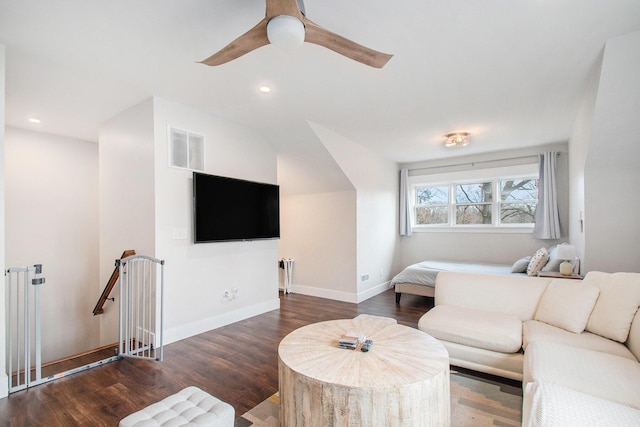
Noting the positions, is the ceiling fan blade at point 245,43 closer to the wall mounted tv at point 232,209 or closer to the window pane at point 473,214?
the wall mounted tv at point 232,209

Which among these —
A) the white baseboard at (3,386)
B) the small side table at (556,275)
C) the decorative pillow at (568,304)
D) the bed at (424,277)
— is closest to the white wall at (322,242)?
the bed at (424,277)

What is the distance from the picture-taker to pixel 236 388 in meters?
2.36

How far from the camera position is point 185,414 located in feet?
4.83

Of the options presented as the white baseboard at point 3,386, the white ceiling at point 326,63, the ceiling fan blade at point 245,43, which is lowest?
the white baseboard at point 3,386

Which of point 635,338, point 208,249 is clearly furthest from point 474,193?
point 208,249

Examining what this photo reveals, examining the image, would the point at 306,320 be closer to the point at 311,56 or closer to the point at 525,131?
the point at 311,56

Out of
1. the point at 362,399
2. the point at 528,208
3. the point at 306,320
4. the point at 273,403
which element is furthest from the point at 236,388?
the point at 528,208

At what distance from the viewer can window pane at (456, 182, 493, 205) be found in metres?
5.93

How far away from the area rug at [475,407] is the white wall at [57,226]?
3.92 metres

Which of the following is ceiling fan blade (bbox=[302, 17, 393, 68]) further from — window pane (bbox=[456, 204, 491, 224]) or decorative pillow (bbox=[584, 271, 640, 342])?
window pane (bbox=[456, 204, 491, 224])

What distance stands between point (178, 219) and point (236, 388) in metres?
1.90

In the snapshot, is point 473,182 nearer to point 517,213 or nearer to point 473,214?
point 473,214

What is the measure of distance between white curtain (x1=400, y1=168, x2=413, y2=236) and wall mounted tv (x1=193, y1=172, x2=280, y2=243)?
319 cm

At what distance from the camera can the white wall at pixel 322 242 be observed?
5105 millimetres
